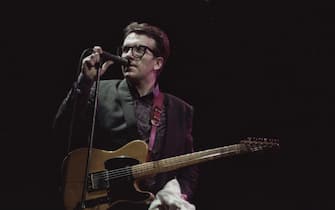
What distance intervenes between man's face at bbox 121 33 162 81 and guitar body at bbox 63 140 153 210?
43 cm

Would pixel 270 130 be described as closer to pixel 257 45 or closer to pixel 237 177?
pixel 237 177

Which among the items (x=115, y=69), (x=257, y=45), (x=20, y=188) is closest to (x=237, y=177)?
(x=257, y=45)

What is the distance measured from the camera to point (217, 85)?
123 inches

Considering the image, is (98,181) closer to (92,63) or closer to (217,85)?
→ (92,63)

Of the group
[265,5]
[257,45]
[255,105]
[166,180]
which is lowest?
[166,180]

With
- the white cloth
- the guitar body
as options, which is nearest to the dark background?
the guitar body

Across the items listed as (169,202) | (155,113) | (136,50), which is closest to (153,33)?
(136,50)

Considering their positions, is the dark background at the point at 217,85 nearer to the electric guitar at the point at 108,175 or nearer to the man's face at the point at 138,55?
the man's face at the point at 138,55

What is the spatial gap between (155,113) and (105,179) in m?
0.48

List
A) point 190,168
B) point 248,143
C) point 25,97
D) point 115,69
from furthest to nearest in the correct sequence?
1. point 115,69
2. point 25,97
3. point 190,168
4. point 248,143

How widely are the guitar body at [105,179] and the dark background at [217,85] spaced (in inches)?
29.2

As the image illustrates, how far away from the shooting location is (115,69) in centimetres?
325

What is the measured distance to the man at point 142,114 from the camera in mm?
2398

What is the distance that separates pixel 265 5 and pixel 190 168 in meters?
1.25
